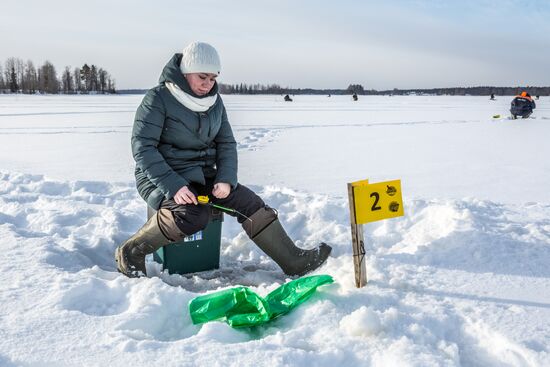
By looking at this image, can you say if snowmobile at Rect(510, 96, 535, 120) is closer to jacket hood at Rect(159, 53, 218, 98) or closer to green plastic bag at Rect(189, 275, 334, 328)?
jacket hood at Rect(159, 53, 218, 98)

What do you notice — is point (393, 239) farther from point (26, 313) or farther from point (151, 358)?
point (26, 313)

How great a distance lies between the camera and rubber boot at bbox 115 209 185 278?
2.79m

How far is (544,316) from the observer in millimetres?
2176

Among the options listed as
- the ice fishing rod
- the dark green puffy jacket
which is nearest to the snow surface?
the ice fishing rod

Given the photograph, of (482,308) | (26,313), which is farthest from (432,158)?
(26,313)

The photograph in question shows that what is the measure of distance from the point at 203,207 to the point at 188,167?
0.91 feet

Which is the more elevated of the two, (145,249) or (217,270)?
(145,249)

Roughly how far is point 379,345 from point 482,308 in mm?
648

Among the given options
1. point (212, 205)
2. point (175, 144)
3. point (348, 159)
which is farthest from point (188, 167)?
point (348, 159)

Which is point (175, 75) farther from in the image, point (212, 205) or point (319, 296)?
point (319, 296)

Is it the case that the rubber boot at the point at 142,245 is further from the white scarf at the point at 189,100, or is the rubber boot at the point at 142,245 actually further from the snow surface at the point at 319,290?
the white scarf at the point at 189,100

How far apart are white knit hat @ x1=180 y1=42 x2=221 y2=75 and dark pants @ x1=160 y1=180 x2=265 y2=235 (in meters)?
0.69

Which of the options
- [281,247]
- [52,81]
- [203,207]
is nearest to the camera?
[203,207]

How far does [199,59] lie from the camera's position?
8.80 feet
